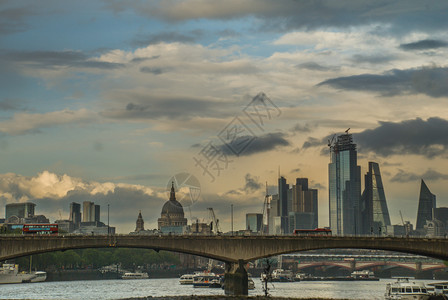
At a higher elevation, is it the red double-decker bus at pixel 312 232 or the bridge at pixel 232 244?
the red double-decker bus at pixel 312 232

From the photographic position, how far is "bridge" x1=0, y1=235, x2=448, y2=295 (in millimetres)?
156550

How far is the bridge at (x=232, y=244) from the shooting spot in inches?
6163

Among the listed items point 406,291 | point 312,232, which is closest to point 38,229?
point 312,232

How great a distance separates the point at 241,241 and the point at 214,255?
21.7 ft

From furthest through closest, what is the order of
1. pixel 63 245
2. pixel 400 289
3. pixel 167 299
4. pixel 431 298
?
pixel 63 245 < pixel 167 299 < pixel 400 289 < pixel 431 298

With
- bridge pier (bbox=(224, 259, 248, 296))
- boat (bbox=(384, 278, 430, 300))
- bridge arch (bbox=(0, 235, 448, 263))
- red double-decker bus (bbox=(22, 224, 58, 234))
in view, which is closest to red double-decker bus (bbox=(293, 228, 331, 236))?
bridge arch (bbox=(0, 235, 448, 263))

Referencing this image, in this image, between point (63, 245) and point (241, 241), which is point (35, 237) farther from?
point (241, 241)

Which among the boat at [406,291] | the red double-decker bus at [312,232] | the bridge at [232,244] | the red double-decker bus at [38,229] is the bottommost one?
the boat at [406,291]

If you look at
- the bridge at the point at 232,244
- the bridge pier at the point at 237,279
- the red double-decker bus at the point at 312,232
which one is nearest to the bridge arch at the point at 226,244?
the bridge at the point at 232,244

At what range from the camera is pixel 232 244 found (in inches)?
6368

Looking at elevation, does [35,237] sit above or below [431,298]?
above

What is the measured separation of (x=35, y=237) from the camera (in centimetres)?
15800

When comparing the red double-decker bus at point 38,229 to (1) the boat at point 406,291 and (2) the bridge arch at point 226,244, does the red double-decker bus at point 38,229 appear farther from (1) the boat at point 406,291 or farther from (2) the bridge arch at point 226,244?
(1) the boat at point 406,291

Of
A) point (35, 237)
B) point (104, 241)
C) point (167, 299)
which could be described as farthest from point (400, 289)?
point (35, 237)
